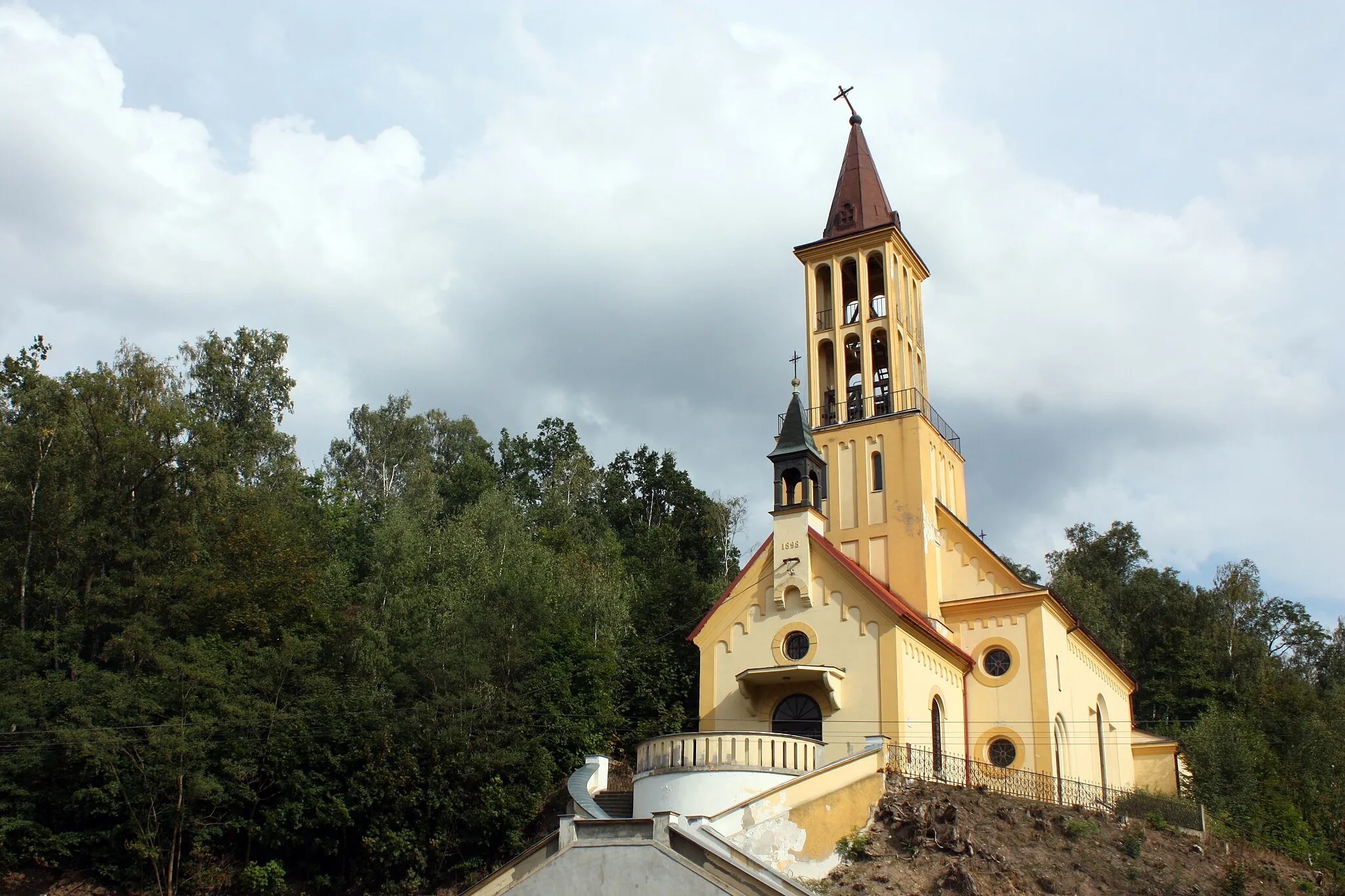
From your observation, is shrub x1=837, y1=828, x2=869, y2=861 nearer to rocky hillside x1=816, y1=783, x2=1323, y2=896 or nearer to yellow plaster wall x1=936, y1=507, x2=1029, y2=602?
rocky hillside x1=816, y1=783, x2=1323, y2=896

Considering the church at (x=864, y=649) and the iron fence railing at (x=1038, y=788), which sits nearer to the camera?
the church at (x=864, y=649)

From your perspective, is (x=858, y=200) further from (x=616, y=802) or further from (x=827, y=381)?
(x=616, y=802)

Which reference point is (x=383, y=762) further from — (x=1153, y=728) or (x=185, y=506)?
(x=1153, y=728)

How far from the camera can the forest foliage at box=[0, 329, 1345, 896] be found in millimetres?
26969

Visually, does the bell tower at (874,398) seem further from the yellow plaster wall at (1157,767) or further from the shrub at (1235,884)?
the yellow plaster wall at (1157,767)

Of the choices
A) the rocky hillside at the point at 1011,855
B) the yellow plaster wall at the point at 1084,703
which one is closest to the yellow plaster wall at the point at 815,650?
the rocky hillside at the point at 1011,855

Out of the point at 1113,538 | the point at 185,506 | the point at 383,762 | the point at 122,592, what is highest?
the point at 1113,538

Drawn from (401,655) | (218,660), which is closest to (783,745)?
(401,655)

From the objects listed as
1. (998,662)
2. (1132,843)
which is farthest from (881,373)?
(1132,843)

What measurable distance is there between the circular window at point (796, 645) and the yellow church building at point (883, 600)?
0.12 ft

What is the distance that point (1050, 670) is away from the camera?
30.0 metres

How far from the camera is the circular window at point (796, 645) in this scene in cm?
2792

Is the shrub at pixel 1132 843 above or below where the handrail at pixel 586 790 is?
below

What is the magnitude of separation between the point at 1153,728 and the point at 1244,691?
20.7 ft
